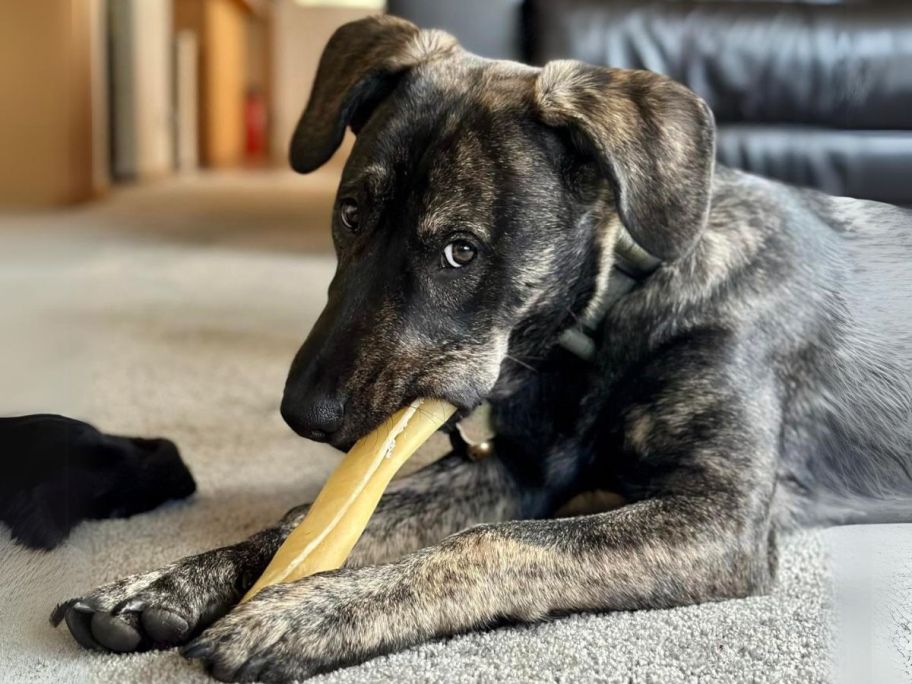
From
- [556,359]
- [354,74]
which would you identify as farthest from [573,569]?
[354,74]

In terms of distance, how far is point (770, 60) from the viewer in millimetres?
2906

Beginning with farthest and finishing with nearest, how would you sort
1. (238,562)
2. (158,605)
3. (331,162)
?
1. (331,162)
2. (238,562)
3. (158,605)

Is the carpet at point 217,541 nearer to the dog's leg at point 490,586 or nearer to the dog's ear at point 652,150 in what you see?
the dog's leg at point 490,586

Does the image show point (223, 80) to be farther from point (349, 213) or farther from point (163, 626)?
point (163, 626)

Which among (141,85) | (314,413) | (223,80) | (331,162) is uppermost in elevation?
(314,413)

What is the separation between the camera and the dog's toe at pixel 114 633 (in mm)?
1171

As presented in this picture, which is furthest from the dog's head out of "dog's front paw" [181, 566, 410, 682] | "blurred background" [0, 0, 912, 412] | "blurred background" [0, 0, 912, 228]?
"blurred background" [0, 0, 912, 228]

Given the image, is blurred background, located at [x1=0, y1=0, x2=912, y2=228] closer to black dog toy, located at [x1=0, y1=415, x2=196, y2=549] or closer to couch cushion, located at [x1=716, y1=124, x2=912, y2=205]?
couch cushion, located at [x1=716, y1=124, x2=912, y2=205]

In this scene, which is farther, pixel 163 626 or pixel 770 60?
pixel 770 60

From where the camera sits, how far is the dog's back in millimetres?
1651

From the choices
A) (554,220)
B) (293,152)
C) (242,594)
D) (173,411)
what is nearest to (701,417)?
(554,220)

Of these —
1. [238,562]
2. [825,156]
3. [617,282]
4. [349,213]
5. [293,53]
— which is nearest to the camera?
[238,562]

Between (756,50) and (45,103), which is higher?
(756,50)

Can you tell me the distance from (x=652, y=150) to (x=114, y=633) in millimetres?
901
